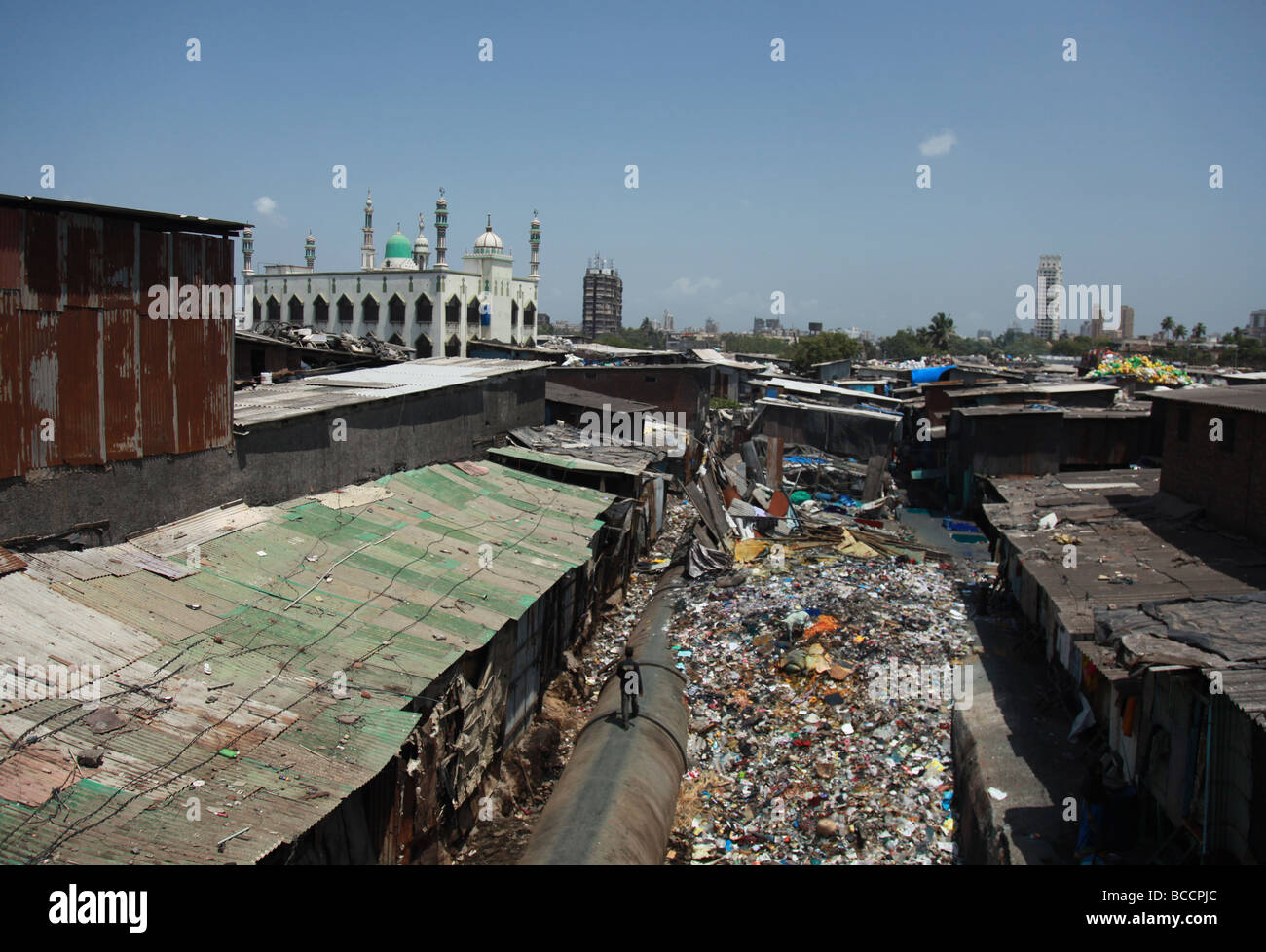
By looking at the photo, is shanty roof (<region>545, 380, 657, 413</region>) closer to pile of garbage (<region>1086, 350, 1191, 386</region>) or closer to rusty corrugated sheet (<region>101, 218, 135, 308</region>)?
rusty corrugated sheet (<region>101, 218, 135, 308</region>)

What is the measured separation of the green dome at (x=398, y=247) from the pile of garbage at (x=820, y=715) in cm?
4629

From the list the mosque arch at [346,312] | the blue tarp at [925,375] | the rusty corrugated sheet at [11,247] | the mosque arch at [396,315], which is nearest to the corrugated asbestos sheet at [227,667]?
the rusty corrugated sheet at [11,247]

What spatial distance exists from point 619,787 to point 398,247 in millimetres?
52882

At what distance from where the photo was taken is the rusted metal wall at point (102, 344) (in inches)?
295

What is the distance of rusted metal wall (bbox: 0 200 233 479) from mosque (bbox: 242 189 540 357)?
117 feet

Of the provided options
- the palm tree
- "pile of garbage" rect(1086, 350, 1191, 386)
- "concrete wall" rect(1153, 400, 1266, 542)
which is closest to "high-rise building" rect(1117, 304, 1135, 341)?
the palm tree

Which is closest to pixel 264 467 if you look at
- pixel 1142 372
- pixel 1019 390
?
pixel 1019 390

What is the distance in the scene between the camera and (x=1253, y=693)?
5605 millimetres

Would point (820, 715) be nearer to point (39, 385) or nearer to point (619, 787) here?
point (619, 787)

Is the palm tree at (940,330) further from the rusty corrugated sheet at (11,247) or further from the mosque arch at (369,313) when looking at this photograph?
the rusty corrugated sheet at (11,247)
